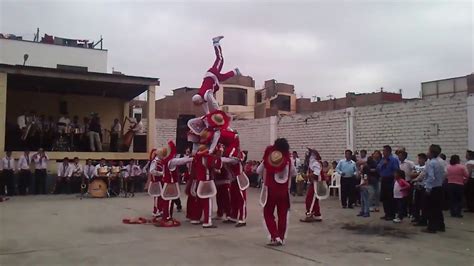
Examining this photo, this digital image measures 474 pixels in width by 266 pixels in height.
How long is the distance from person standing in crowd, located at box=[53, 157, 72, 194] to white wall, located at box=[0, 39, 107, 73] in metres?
15.9

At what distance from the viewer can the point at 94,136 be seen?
2009cm

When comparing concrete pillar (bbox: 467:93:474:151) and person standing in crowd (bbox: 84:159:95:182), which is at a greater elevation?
concrete pillar (bbox: 467:93:474:151)

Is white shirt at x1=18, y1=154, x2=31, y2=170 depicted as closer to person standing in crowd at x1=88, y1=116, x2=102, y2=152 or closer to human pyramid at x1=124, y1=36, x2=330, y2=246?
person standing in crowd at x1=88, y1=116, x2=102, y2=152

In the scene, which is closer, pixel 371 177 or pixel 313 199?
pixel 313 199

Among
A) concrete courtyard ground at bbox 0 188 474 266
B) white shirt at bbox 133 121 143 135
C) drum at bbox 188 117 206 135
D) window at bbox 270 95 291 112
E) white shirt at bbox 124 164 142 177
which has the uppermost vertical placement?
window at bbox 270 95 291 112

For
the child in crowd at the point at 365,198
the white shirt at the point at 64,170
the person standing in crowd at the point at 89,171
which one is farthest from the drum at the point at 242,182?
the white shirt at the point at 64,170

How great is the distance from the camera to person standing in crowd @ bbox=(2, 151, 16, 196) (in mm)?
16453

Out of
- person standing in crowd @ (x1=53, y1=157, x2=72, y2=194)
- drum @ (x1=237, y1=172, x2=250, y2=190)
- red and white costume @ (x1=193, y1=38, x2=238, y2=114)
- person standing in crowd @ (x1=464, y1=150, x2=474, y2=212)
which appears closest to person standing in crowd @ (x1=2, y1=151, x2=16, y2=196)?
person standing in crowd @ (x1=53, y1=157, x2=72, y2=194)

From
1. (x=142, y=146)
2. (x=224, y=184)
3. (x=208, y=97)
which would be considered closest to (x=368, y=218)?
(x=224, y=184)

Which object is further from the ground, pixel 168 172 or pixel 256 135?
pixel 256 135

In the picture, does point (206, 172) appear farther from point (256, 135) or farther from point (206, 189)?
point (256, 135)

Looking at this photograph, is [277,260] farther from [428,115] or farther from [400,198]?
[428,115]

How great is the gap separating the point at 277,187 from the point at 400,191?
4152 millimetres

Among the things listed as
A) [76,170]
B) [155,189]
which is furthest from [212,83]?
[76,170]
